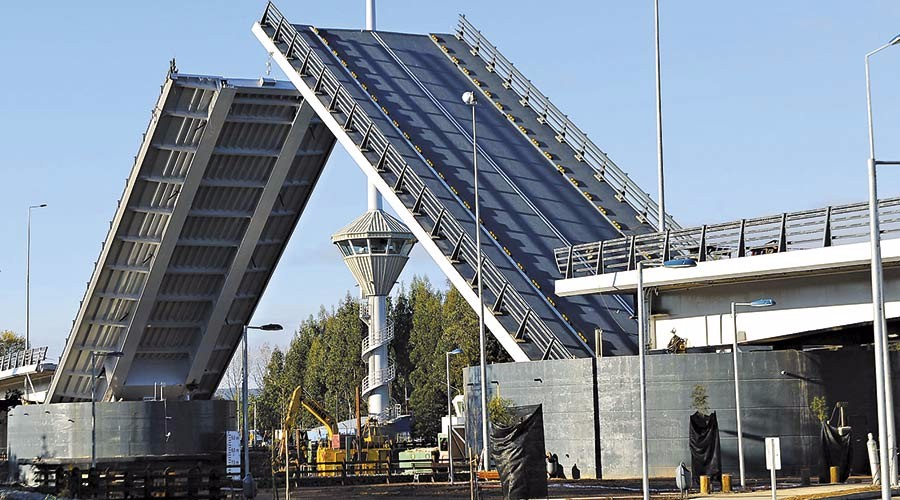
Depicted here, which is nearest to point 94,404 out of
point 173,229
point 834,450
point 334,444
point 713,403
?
point 173,229

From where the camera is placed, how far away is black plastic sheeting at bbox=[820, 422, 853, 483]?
3581 cm

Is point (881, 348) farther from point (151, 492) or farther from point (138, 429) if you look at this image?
point (138, 429)

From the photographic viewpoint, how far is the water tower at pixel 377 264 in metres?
77.4

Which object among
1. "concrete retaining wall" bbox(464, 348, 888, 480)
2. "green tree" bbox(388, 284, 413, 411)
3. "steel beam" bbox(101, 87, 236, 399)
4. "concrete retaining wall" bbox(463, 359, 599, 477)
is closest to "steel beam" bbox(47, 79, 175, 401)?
"steel beam" bbox(101, 87, 236, 399)

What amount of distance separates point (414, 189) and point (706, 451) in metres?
13.7

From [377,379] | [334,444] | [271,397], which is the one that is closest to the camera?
[334,444]

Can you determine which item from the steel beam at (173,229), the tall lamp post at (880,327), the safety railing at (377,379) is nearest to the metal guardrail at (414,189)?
the steel beam at (173,229)

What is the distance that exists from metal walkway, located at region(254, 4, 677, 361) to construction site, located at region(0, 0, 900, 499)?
99 mm

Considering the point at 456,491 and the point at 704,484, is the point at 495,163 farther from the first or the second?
the point at 704,484

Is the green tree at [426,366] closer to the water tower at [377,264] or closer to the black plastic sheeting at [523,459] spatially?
the water tower at [377,264]

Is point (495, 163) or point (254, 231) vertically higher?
point (495, 163)

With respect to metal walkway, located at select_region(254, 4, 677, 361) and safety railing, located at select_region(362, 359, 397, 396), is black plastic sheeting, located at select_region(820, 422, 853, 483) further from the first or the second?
safety railing, located at select_region(362, 359, 397, 396)

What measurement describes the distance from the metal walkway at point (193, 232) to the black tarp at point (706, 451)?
1766cm

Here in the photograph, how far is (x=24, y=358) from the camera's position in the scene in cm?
6556
